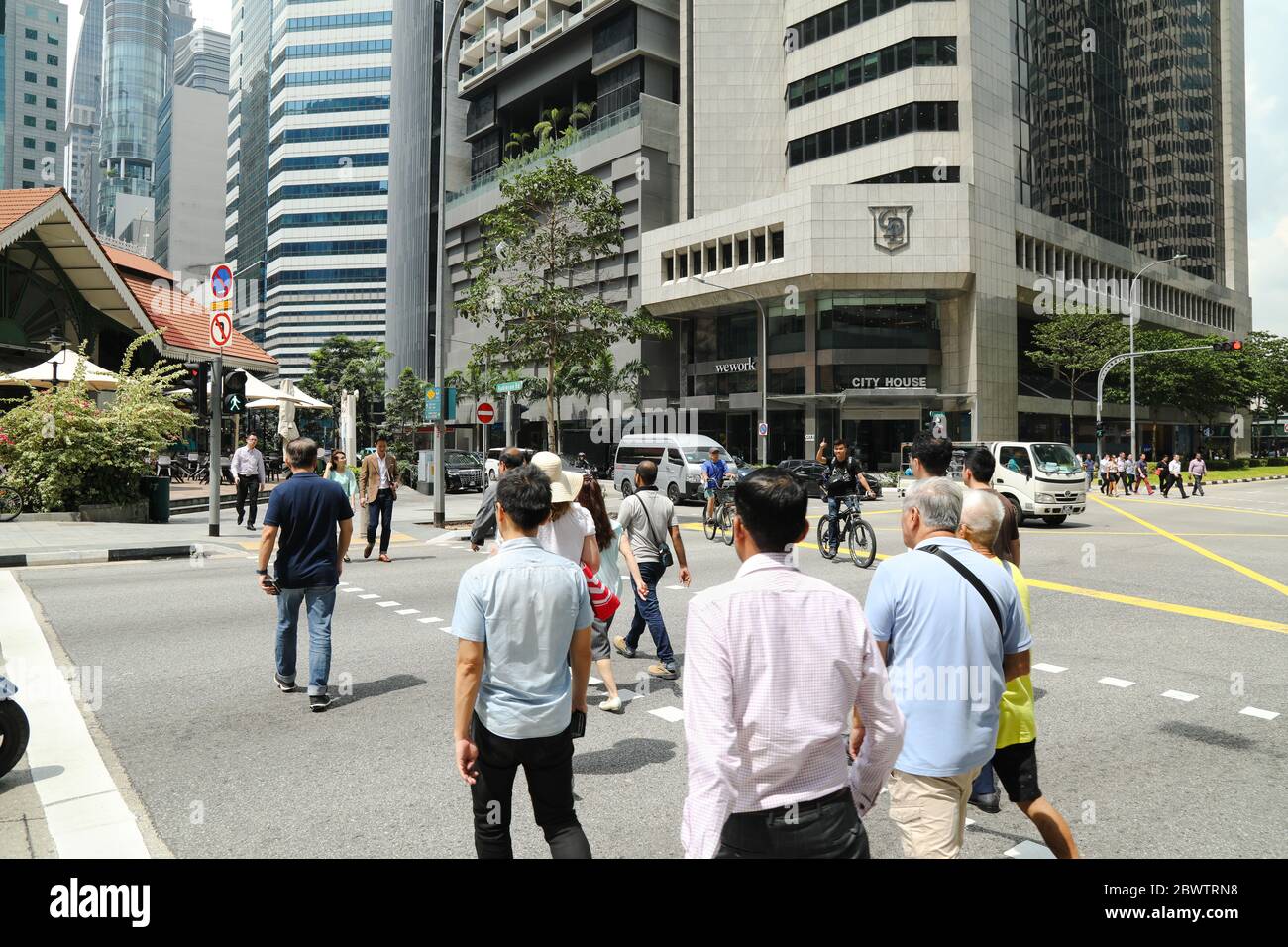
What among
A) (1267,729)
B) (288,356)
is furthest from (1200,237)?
(288,356)

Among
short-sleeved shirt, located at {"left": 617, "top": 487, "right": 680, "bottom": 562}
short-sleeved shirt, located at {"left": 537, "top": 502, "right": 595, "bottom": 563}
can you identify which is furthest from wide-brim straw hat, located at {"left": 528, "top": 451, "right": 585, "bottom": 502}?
short-sleeved shirt, located at {"left": 617, "top": 487, "right": 680, "bottom": 562}

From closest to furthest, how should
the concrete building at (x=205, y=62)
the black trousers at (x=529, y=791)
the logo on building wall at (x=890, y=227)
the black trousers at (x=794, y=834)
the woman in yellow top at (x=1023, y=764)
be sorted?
the black trousers at (x=794, y=834) → the black trousers at (x=529, y=791) → the woman in yellow top at (x=1023, y=764) → the logo on building wall at (x=890, y=227) → the concrete building at (x=205, y=62)

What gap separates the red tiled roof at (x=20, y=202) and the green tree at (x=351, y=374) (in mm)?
40228

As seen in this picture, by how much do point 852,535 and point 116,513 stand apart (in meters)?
14.9

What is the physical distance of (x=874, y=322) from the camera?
4553 cm

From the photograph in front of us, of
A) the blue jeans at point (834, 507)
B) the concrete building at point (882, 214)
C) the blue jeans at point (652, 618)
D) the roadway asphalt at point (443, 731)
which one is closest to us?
the roadway asphalt at point (443, 731)

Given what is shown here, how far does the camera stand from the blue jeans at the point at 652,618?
271 inches

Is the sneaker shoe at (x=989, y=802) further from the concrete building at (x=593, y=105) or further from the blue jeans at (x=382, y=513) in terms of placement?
the concrete building at (x=593, y=105)

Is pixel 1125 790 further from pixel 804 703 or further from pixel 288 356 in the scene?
pixel 288 356

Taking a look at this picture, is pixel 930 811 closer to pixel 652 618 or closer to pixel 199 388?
pixel 652 618

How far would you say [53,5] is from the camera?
417 feet

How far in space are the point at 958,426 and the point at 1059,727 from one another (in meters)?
43.0

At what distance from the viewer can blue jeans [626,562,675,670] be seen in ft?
22.6

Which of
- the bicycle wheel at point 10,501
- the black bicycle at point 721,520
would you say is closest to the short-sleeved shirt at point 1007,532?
the black bicycle at point 721,520
